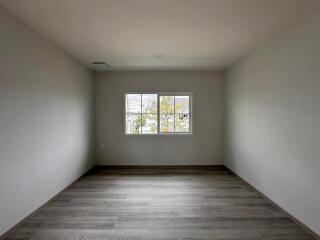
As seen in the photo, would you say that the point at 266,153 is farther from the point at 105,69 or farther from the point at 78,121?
the point at 105,69

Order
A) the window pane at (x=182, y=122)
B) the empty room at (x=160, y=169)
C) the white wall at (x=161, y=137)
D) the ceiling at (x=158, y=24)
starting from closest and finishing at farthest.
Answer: the ceiling at (x=158, y=24), the empty room at (x=160, y=169), the white wall at (x=161, y=137), the window pane at (x=182, y=122)

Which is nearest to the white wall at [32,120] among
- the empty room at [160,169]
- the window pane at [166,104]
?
the empty room at [160,169]

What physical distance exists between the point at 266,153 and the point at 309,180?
3.32ft

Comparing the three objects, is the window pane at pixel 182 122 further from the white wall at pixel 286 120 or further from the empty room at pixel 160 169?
the white wall at pixel 286 120

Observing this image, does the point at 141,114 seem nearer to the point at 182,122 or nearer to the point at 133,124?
the point at 133,124

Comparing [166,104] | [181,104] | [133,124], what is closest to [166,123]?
[166,104]

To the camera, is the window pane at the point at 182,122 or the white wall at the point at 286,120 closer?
the white wall at the point at 286,120

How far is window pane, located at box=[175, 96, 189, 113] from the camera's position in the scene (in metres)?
5.76

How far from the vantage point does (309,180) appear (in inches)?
98.1

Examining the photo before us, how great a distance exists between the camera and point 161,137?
18.7ft

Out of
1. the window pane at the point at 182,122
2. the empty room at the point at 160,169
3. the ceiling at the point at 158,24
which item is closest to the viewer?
the ceiling at the point at 158,24

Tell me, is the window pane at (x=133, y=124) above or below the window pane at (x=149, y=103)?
below

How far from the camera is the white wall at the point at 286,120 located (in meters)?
2.44

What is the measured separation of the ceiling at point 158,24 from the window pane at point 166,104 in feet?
5.31
